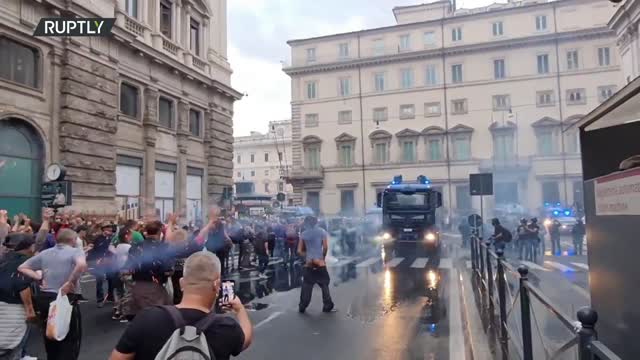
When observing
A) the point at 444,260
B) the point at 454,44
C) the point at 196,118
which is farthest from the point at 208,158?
the point at 454,44

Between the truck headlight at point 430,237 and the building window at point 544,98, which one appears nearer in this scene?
the truck headlight at point 430,237

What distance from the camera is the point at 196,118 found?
28078 mm

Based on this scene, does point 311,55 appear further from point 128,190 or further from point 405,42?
point 128,190

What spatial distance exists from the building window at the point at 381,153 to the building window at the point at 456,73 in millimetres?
9513

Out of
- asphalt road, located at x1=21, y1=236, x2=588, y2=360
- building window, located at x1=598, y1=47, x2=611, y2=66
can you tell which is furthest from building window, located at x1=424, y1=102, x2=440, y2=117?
asphalt road, located at x1=21, y1=236, x2=588, y2=360

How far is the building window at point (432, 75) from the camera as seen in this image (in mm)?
51844

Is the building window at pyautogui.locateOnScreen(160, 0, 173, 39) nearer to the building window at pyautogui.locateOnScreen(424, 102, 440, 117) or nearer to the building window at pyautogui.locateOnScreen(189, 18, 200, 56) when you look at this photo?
the building window at pyautogui.locateOnScreen(189, 18, 200, 56)

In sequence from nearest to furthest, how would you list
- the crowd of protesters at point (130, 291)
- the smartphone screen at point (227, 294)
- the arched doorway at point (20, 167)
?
the crowd of protesters at point (130, 291) → the smartphone screen at point (227, 294) → the arched doorway at point (20, 167)

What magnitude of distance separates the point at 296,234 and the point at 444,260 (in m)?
5.62

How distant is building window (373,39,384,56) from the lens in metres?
54.0

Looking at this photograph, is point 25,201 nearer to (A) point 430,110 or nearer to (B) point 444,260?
(B) point 444,260

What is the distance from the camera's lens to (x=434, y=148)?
51969 mm

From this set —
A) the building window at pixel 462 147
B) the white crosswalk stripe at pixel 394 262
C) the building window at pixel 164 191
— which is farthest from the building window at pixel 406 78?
the white crosswalk stripe at pixel 394 262

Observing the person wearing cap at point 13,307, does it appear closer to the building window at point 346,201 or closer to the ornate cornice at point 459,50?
the ornate cornice at point 459,50
